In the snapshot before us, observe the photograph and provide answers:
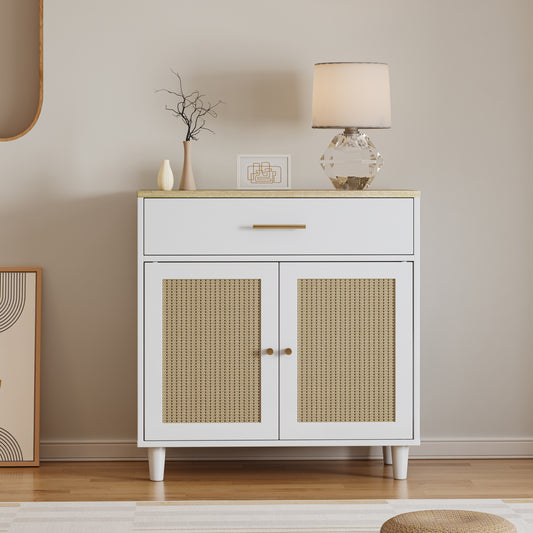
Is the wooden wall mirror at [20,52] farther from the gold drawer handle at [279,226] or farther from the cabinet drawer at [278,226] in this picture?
the gold drawer handle at [279,226]

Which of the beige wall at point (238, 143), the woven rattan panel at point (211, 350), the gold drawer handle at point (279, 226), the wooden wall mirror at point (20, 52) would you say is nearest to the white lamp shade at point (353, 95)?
the beige wall at point (238, 143)

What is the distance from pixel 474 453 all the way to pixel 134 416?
1348 millimetres

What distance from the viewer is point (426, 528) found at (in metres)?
1.77

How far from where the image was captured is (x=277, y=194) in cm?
274

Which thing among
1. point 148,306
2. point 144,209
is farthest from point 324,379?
point 144,209

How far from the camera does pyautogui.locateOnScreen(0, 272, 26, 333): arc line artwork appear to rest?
3.04 meters

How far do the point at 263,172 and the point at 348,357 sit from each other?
0.82 m

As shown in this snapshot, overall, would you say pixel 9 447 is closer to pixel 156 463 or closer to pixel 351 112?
pixel 156 463

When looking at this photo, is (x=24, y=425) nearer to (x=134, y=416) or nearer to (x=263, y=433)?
(x=134, y=416)

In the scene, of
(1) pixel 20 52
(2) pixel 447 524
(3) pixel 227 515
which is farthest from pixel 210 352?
Result: (1) pixel 20 52

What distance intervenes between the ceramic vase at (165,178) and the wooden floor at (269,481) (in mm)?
1044

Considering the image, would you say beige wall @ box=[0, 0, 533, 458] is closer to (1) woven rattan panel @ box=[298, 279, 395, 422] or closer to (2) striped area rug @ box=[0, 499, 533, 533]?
(1) woven rattan panel @ box=[298, 279, 395, 422]

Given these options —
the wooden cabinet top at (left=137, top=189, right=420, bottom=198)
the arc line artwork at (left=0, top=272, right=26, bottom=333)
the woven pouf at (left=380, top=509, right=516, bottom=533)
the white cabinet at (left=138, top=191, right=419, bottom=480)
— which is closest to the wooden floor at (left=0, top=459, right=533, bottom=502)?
the white cabinet at (left=138, top=191, right=419, bottom=480)

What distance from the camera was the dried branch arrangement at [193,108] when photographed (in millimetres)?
3109
